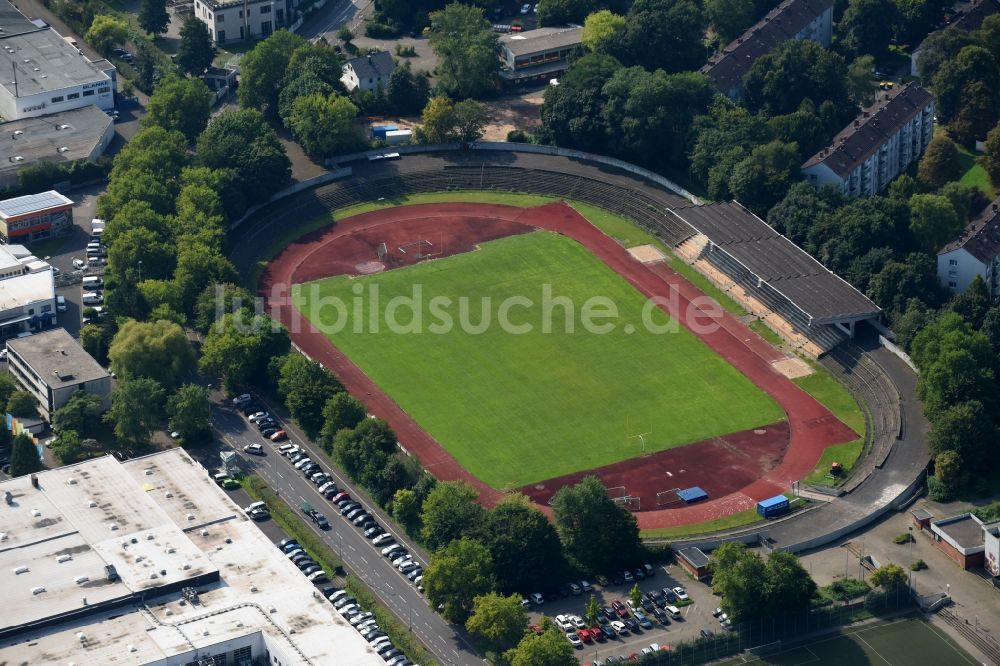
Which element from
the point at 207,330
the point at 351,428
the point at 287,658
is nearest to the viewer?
the point at 287,658

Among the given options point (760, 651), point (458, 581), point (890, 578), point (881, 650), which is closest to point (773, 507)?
point (890, 578)

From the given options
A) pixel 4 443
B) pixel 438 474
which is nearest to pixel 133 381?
pixel 4 443

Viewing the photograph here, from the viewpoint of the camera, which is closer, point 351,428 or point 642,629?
point 642,629

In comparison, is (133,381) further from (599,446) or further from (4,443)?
(599,446)

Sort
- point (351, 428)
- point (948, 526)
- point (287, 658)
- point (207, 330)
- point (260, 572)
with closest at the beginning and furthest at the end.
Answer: point (287, 658)
point (260, 572)
point (948, 526)
point (351, 428)
point (207, 330)

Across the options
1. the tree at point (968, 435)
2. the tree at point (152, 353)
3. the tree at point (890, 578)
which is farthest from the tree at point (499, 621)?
the tree at point (152, 353)

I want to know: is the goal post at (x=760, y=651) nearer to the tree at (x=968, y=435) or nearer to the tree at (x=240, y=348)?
the tree at (x=968, y=435)

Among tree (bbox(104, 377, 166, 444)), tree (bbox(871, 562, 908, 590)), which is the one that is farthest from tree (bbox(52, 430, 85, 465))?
tree (bbox(871, 562, 908, 590))
